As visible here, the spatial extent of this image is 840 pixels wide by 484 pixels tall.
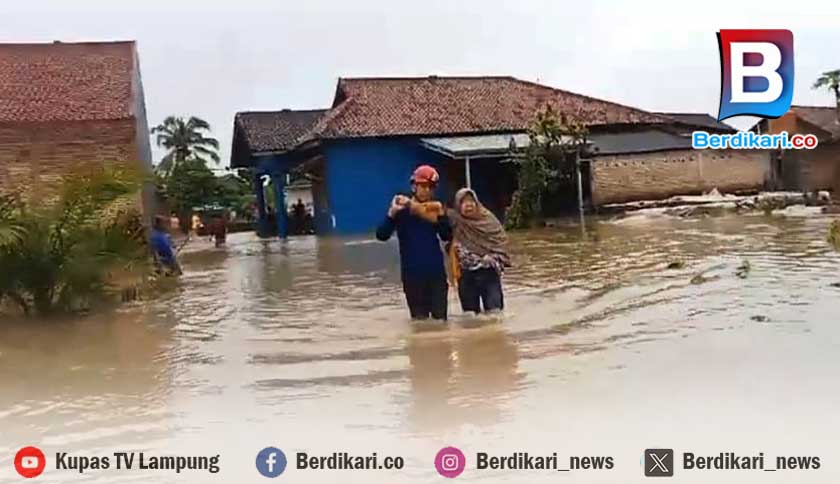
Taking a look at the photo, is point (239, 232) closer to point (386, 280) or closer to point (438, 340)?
point (386, 280)

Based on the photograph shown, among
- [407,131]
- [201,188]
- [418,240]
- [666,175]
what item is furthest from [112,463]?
[201,188]

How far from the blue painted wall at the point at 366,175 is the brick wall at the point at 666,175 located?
250 centimetres

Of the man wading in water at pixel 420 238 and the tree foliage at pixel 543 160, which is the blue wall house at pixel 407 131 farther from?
the man wading in water at pixel 420 238

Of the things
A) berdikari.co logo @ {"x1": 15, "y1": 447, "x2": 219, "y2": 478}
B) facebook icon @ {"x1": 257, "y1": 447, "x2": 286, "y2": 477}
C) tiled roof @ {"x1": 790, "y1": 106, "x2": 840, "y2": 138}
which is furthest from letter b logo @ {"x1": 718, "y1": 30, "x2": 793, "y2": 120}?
berdikari.co logo @ {"x1": 15, "y1": 447, "x2": 219, "y2": 478}

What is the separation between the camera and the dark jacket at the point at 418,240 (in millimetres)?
5805

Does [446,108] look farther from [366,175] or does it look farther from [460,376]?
[460,376]

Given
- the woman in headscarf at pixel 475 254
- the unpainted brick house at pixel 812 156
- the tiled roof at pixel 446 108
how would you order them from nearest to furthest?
1. the woman in headscarf at pixel 475 254
2. the unpainted brick house at pixel 812 156
3. the tiled roof at pixel 446 108

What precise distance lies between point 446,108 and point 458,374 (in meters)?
7.44

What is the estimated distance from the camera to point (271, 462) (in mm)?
3039

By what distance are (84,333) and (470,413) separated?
3.78m

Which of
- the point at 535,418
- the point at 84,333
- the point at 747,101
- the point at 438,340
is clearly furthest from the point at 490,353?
the point at 84,333

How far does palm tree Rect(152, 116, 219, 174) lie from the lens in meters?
7.72

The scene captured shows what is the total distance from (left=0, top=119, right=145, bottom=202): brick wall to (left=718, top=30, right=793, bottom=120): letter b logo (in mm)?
4600

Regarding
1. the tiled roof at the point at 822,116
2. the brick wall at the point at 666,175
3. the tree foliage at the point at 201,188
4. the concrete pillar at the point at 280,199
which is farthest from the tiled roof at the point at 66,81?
the concrete pillar at the point at 280,199
